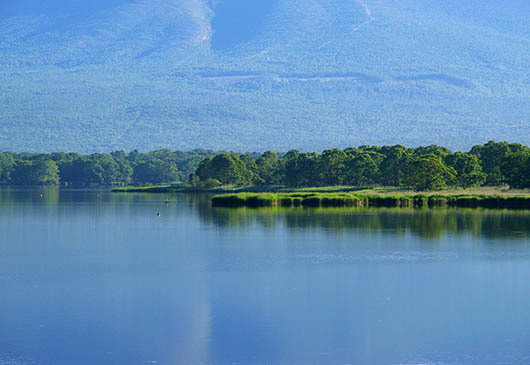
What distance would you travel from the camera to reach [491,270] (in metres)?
42.8

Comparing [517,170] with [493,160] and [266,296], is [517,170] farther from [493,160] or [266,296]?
[266,296]

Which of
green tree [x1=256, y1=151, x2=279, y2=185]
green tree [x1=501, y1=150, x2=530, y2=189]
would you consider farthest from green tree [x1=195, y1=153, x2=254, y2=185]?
green tree [x1=501, y1=150, x2=530, y2=189]

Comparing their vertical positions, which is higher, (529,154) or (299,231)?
(529,154)

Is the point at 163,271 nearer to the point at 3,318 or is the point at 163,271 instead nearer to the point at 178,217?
the point at 3,318

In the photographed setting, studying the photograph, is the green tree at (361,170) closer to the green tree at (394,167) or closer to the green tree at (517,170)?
the green tree at (394,167)

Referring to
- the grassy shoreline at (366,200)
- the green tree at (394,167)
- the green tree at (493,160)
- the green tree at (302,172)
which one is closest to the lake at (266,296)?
the grassy shoreline at (366,200)

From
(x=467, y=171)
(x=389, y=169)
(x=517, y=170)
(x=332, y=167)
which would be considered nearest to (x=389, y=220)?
(x=517, y=170)

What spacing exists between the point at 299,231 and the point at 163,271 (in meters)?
24.5

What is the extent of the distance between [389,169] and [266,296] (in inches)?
4421

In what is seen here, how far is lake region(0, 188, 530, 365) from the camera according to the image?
1026 inches

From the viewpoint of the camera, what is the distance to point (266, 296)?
1364 inches

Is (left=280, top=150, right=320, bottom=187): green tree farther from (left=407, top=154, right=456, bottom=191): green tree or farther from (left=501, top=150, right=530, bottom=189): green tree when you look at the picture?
(left=501, top=150, right=530, bottom=189): green tree

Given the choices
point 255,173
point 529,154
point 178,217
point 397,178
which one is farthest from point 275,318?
point 255,173

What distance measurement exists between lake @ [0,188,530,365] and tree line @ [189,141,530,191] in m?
52.9
